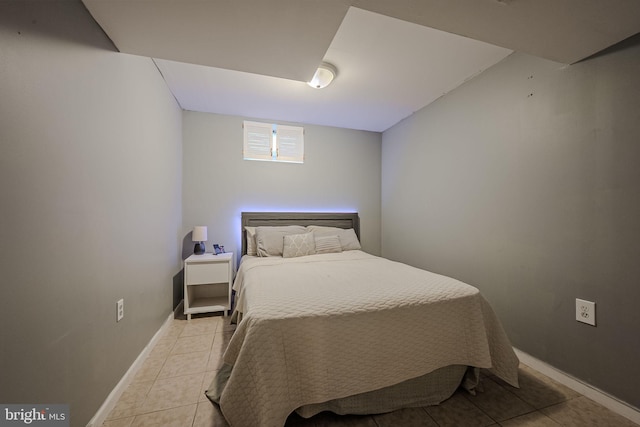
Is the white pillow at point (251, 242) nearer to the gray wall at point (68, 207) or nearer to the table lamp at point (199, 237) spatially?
the table lamp at point (199, 237)

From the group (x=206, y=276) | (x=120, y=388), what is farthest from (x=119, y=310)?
(x=206, y=276)

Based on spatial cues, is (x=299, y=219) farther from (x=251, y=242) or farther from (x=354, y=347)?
(x=354, y=347)

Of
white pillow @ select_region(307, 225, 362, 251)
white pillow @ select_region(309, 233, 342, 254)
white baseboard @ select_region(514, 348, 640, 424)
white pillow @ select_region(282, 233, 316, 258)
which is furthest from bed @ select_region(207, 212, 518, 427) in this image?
white pillow @ select_region(307, 225, 362, 251)

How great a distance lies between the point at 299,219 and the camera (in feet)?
10.8

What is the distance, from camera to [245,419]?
3.59ft

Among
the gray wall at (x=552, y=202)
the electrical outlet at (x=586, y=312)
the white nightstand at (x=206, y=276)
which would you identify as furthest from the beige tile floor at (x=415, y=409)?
the white nightstand at (x=206, y=276)

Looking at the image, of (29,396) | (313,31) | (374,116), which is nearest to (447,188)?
(374,116)

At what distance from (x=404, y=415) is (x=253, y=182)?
276cm

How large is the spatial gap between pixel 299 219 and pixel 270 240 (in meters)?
0.62

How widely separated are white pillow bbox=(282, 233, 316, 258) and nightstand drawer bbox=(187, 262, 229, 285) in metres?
0.65

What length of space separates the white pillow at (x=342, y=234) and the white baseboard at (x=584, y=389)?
179 cm

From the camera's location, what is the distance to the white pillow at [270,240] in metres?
2.76

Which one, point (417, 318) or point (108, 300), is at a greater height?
point (108, 300)

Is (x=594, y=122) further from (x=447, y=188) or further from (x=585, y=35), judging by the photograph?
(x=447, y=188)
